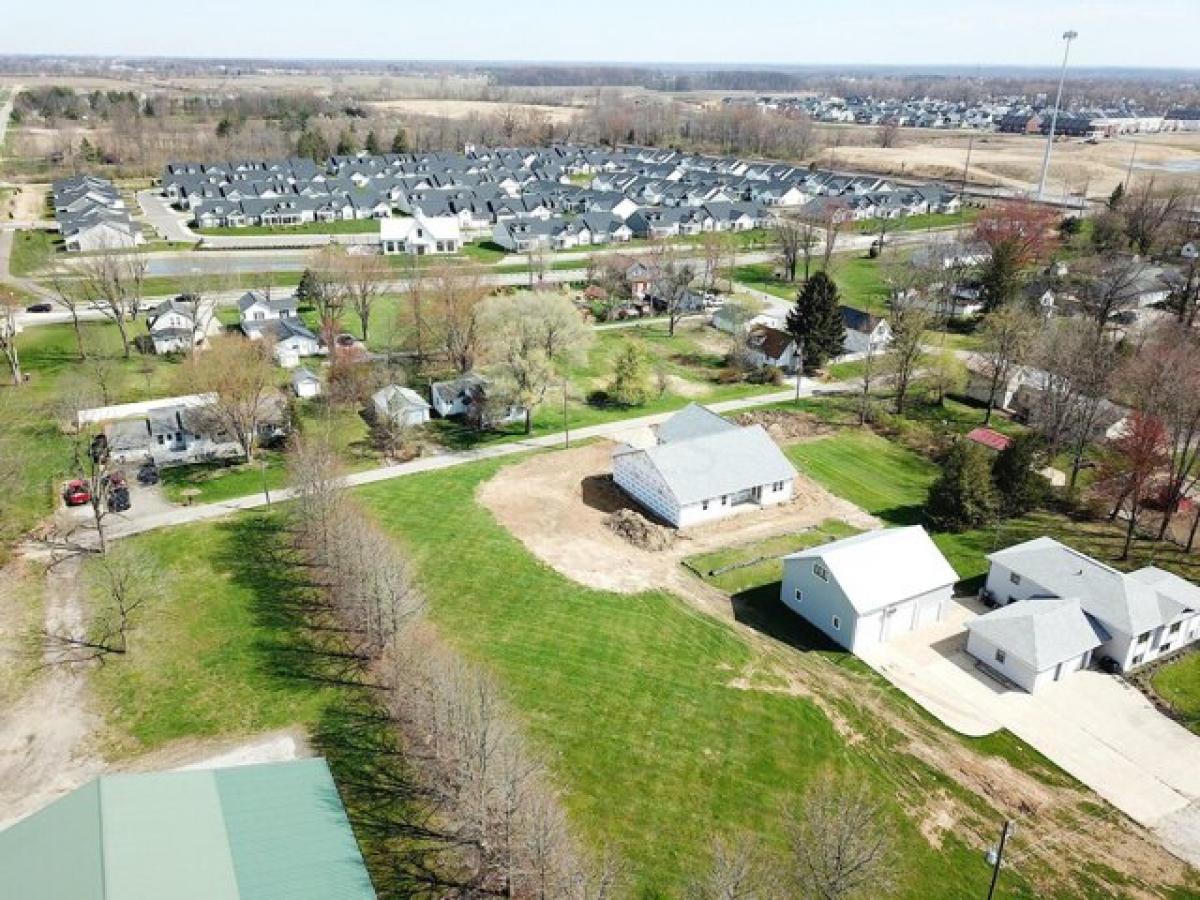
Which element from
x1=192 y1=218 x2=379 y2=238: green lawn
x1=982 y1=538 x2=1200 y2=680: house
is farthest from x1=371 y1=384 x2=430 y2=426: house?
x1=192 y1=218 x2=379 y2=238: green lawn

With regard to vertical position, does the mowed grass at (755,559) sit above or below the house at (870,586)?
below

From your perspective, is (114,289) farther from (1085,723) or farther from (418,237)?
(1085,723)

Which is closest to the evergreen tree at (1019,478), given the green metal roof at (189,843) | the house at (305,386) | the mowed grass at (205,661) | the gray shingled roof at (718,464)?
the gray shingled roof at (718,464)

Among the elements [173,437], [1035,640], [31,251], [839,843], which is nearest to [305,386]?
[173,437]

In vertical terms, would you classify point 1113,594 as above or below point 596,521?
above

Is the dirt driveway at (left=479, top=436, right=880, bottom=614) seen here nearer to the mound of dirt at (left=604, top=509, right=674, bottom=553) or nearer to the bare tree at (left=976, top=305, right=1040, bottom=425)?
the mound of dirt at (left=604, top=509, right=674, bottom=553)

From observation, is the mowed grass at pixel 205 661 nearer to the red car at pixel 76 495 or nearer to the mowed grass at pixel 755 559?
the red car at pixel 76 495

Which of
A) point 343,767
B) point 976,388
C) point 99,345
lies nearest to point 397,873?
point 343,767
